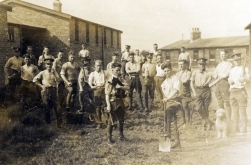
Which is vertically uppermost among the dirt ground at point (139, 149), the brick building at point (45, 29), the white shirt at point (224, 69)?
the brick building at point (45, 29)

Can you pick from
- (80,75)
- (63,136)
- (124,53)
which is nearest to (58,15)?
(124,53)

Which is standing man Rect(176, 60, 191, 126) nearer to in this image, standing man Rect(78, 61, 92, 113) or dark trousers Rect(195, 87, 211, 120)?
dark trousers Rect(195, 87, 211, 120)

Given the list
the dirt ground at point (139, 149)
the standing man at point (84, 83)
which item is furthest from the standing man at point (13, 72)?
the dirt ground at point (139, 149)

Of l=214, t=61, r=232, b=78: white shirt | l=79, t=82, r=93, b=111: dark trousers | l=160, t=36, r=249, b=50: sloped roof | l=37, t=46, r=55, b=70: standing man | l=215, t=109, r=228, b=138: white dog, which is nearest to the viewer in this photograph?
l=215, t=109, r=228, b=138: white dog

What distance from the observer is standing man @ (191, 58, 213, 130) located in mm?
6098

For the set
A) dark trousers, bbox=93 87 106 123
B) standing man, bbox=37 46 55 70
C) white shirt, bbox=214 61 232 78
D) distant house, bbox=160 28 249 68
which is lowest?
dark trousers, bbox=93 87 106 123

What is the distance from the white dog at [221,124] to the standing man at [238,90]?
0.31 m

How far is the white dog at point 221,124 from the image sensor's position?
18.1 ft

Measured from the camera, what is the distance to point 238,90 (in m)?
5.57

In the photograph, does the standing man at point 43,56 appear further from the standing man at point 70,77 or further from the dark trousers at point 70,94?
the dark trousers at point 70,94

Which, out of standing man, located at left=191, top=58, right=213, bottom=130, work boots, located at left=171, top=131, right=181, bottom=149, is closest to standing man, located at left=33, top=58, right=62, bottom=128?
work boots, located at left=171, top=131, right=181, bottom=149

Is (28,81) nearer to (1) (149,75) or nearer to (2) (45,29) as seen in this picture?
(1) (149,75)

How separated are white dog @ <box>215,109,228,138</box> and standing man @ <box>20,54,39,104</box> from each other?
4470mm

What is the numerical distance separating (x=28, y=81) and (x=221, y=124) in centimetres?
471
